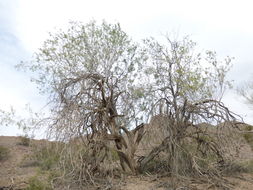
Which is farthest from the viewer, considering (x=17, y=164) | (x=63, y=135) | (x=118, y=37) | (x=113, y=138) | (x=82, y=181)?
(x=17, y=164)

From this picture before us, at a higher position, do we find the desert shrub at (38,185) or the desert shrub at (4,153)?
the desert shrub at (4,153)

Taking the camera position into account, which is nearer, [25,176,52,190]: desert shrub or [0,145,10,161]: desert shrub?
[25,176,52,190]: desert shrub

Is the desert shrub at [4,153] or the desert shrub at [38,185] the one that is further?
the desert shrub at [4,153]

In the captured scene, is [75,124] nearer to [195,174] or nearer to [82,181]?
[82,181]

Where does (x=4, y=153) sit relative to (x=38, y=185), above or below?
above

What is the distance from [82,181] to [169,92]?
13.5 feet

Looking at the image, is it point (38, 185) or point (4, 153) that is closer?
point (38, 185)

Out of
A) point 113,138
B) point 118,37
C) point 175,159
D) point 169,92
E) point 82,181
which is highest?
point 118,37

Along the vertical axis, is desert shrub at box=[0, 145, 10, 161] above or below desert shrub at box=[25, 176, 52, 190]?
above

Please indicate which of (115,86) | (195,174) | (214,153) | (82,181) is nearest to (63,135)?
(82,181)

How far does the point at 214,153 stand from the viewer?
1260cm

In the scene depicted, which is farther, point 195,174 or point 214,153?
point 214,153

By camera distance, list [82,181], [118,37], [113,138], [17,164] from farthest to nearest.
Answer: [17,164]
[118,37]
[113,138]
[82,181]

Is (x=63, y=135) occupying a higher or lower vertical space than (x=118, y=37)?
lower
